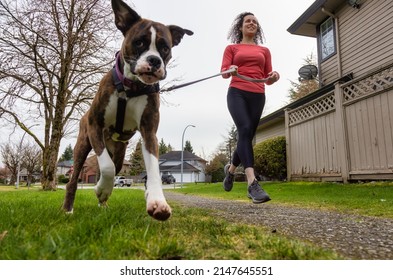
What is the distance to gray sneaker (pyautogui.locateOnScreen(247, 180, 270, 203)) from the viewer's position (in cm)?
377

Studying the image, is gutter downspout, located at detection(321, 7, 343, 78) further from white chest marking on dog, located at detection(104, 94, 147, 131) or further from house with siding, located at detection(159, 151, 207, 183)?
house with siding, located at detection(159, 151, 207, 183)

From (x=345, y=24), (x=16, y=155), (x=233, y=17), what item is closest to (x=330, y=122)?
(x=345, y=24)

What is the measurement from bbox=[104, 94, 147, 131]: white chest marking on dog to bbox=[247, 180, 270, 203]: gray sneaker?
167 centimetres

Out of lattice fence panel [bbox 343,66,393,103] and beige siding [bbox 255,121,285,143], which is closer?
lattice fence panel [bbox 343,66,393,103]

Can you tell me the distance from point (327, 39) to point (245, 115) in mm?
11503

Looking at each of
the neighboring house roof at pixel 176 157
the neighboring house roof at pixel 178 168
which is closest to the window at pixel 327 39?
the neighboring house roof at pixel 178 168

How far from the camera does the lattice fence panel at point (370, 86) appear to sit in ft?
25.7

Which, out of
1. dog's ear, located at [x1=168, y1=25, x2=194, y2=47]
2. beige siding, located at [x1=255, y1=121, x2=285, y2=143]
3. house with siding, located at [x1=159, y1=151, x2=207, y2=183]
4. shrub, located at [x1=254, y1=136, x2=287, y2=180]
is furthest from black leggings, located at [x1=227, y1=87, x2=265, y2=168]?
house with siding, located at [x1=159, y1=151, x2=207, y2=183]

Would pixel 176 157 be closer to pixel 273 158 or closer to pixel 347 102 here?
pixel 273 158

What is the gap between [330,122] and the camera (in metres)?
10.0

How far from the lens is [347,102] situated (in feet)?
29.8
